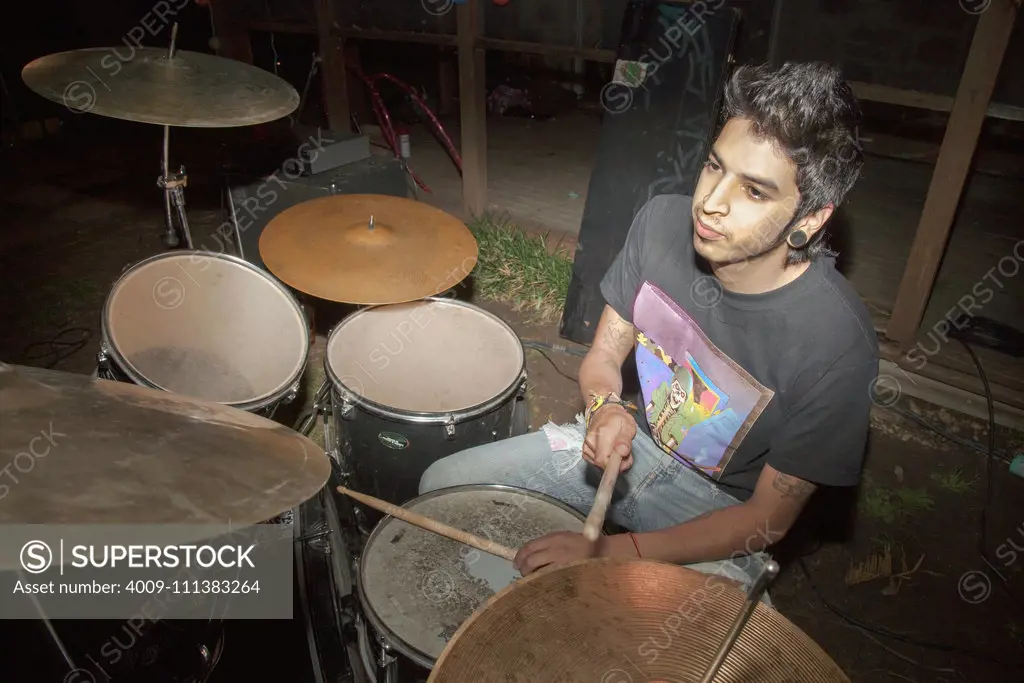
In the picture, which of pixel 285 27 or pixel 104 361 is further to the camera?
pixel 285 27

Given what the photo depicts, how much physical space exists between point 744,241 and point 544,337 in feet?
8.42

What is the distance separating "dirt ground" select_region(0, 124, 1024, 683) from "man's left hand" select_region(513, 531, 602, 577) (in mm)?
738

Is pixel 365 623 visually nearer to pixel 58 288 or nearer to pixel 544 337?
pixel 544 337

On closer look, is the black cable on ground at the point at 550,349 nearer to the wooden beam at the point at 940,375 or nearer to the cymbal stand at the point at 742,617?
the wooden beam at the point at 940,375

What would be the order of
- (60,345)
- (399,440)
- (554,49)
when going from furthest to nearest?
1. (554,49)
2. (60,345)
3. (399,440)

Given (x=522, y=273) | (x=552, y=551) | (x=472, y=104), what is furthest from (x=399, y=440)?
(x=472, y=104)

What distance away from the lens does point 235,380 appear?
8.18 ft

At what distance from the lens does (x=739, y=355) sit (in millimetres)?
1720

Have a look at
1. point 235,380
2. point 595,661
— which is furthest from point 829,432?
point 235,380

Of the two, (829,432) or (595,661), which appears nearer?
(595,661)

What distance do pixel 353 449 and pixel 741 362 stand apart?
1.41 m

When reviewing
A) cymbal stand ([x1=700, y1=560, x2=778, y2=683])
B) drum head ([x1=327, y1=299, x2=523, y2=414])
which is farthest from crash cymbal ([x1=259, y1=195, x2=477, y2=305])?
cymbal stand ([x1=700, y1=560, x2=778, y2=683])

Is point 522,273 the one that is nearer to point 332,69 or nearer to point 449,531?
point 332,69

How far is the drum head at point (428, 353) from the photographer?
2.55m
